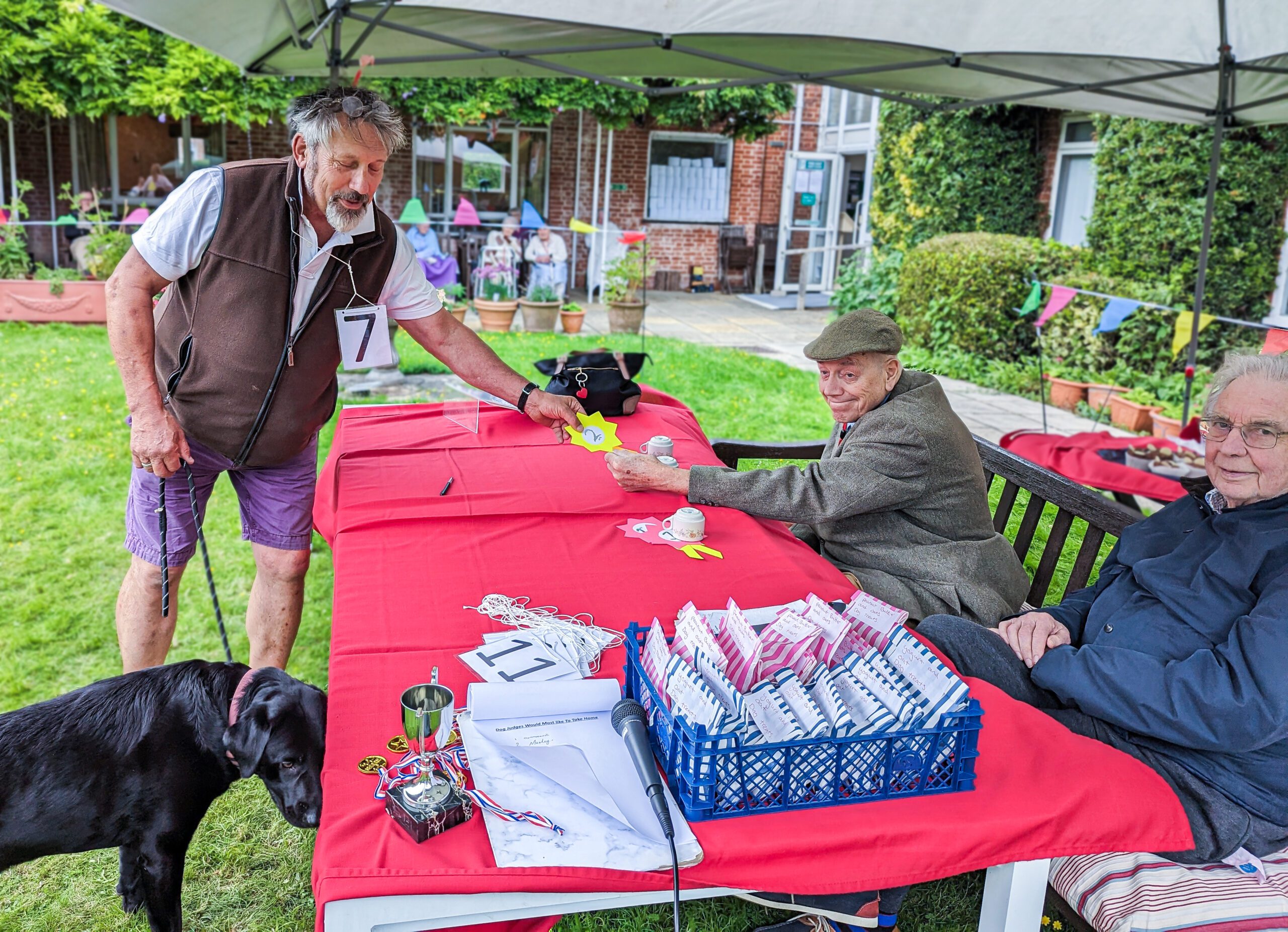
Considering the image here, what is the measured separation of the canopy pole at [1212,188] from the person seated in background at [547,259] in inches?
340

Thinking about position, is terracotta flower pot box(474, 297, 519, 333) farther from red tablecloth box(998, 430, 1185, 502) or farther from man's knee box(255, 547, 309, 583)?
man's knee box(255, 547, 309, 583)

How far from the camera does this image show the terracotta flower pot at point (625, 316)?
10.9 metres

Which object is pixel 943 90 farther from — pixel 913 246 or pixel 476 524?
pixel 913 246

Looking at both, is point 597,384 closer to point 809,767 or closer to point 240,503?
point 240,503

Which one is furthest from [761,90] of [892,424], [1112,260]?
[892,424]

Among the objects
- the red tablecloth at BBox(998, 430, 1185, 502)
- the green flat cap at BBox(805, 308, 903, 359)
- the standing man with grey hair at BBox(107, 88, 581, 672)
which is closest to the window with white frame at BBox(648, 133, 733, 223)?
the red tablecloth at BBox(998, 430, 1185, 502)

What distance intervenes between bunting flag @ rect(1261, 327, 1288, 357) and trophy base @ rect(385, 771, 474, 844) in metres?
2.94

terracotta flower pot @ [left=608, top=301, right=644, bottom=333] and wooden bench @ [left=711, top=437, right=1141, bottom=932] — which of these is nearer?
wooden bench @ [left=711, top=437, right=1141, bottom=932]

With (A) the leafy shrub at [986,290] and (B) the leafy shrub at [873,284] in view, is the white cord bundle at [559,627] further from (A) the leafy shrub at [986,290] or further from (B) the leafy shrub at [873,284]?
(B) the leafy shrub at [873,284]

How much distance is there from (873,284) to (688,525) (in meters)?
10.2

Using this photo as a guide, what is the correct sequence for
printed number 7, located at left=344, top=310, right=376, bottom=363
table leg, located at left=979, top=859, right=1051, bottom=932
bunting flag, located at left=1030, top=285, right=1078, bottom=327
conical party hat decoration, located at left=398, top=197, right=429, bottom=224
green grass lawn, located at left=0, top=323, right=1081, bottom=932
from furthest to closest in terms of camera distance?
conical party hat decoration, located at left=398, top=197, right=429, bottom=224, bunting flag, located at left=1030, top=285, right=1078, bottom=327, printed number 7, located at left=344, top=310, right=376, bottom=363, green grass lawn, located at left=0, top=323, right=1081, bottom=932, table leg, located at left=979, top=859, right=1051, bottom=932

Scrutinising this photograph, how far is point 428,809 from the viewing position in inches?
50.5

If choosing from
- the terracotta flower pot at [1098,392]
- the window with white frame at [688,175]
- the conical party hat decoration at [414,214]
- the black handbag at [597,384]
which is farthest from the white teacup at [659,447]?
the window with white frame at [688,175]

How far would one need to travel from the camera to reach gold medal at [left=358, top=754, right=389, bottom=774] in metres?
1.41
